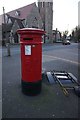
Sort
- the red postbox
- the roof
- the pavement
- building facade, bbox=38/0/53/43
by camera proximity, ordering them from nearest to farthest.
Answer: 1. the pavement
2. the red postbox
3. the roof
4. building facade, bbox=38/0/53/43

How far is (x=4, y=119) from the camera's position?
369cm

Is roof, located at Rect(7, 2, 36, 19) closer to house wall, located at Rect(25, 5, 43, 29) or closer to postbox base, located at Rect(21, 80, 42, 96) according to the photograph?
house wall, located at Rect(25, 5, 43, 29)

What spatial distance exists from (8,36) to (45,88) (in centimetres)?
3971

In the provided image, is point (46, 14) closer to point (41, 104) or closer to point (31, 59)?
point (31, 59)

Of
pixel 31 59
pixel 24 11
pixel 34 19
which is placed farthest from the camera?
pixel 24 11

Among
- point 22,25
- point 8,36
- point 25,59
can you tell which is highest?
point 22,25

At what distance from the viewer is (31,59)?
4895mm

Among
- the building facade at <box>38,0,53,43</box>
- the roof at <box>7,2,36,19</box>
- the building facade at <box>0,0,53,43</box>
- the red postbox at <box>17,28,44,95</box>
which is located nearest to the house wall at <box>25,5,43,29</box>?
the building facade at <box>0,0,53,43</box>

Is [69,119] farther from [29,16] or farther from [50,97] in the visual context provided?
[29,16]

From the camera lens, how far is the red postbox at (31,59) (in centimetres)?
486

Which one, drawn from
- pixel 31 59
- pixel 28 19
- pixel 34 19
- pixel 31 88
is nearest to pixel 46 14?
pixel 34 19

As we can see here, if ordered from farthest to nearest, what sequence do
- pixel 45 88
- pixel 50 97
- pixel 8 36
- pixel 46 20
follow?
pixel 46 20 → pixel 8 36 → pixel 45 88 → pixel 50 97


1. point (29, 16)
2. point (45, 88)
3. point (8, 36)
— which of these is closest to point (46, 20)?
point (29, 16)

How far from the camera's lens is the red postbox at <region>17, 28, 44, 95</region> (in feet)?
15.9
